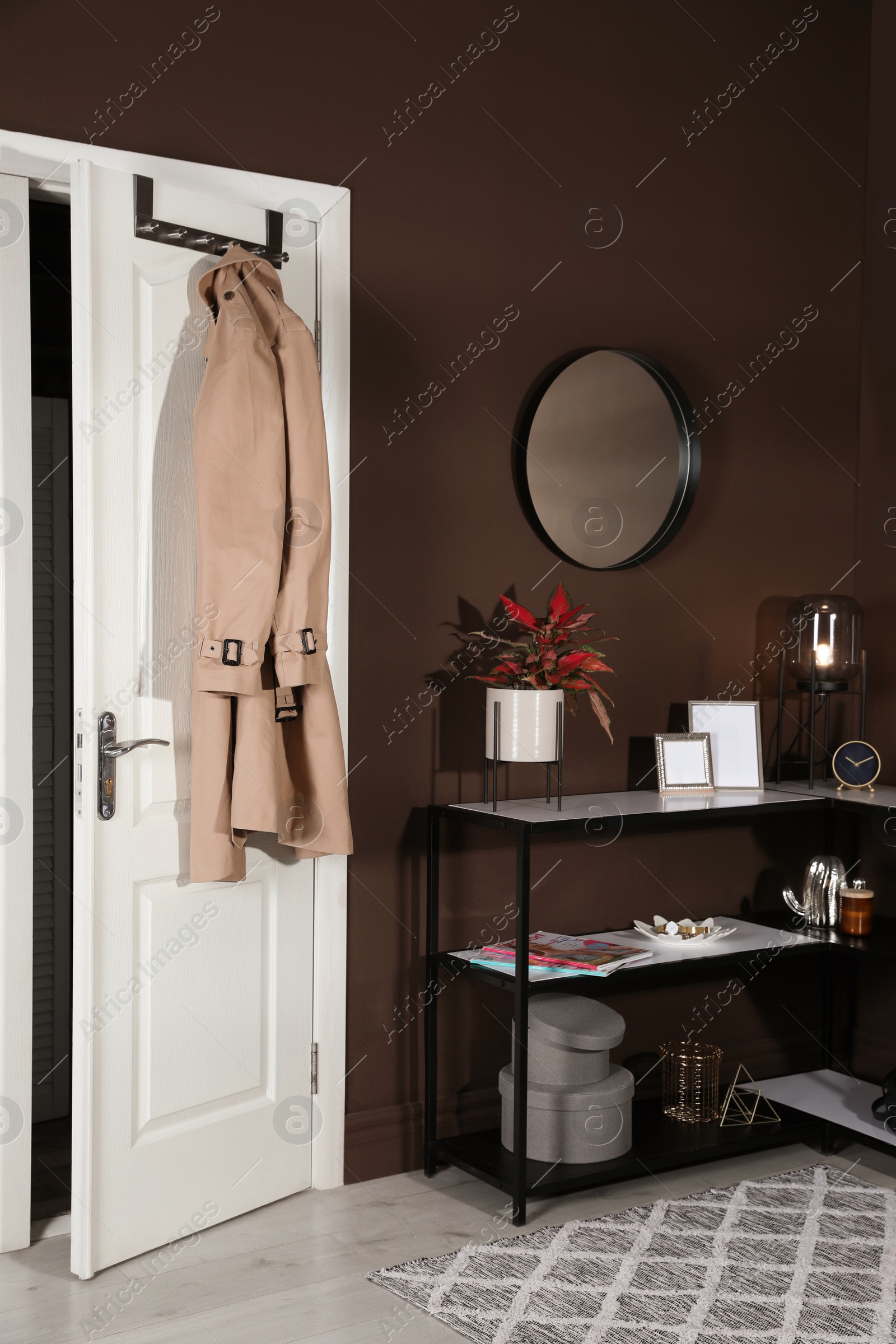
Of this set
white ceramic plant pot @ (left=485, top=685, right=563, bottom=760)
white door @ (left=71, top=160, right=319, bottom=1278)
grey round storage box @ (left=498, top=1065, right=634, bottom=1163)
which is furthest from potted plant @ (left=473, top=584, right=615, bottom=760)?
grey round storage box @ (left=498, top=1065, right=634, bottom=1163)

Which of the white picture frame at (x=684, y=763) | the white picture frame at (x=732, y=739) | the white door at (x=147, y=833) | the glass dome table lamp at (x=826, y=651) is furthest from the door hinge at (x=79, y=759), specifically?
the glass dome table lamp at (x=826, y=651)

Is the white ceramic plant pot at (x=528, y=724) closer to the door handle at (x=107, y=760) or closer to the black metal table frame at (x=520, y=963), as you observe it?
the black metal table frame at (x=520, y=963)

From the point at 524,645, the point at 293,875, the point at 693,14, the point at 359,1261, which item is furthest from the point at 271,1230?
the point at 693,14

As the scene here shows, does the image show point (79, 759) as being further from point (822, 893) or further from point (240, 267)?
point (822, 893)

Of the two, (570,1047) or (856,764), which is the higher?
(856,764)

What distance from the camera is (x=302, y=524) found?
7.91ft

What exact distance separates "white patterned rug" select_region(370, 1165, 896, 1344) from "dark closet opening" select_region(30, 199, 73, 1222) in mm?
1141

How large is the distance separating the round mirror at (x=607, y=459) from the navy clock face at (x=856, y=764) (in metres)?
0.71

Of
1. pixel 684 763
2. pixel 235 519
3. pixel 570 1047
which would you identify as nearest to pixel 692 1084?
pixel 570 1047

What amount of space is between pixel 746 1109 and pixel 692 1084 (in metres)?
0.18

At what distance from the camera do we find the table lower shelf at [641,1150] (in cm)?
258

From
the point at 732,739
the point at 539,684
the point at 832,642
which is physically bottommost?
the point at 732,739

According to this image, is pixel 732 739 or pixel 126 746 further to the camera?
pixel 732 739

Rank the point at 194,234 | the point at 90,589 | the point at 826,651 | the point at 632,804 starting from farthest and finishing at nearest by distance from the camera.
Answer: the point at 826,651 → the point at 632,804 → the point at 194,234 → the point at 90,589
